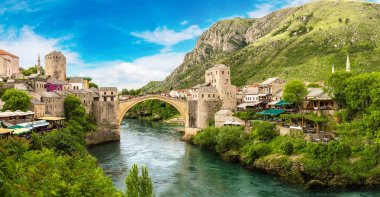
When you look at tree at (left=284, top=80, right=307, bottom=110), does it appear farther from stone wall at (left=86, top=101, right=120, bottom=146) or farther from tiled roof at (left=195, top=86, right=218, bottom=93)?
stone wall at (left=86, top=101, right=120, bottom=146)

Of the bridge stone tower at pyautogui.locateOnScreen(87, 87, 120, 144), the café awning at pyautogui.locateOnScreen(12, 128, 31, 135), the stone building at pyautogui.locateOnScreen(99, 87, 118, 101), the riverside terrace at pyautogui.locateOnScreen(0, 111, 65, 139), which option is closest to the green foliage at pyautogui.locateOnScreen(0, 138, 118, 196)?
the café awning at pyautogui.locateOnScreen(12, 128, 31, 135)

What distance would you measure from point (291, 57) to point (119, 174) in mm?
86040

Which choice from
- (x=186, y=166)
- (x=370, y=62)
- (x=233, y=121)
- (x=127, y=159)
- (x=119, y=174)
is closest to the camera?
(x=119, y=174)

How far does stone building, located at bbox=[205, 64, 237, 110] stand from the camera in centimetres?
6027

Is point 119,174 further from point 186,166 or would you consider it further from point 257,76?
point 257,76

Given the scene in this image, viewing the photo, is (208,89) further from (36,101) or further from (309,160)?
(309,160)

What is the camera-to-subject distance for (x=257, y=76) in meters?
109

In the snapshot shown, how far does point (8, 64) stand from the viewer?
66.6 m

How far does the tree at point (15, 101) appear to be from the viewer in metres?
42.4

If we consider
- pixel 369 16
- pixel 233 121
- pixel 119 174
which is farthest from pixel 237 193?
pixel 369 16

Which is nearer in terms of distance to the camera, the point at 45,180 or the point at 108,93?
the point at 45,180

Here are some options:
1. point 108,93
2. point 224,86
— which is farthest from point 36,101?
point 224,86

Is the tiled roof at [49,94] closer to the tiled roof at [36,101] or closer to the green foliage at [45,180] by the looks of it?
the tiled roof at [36,101]

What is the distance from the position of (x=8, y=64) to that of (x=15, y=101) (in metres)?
28.2
